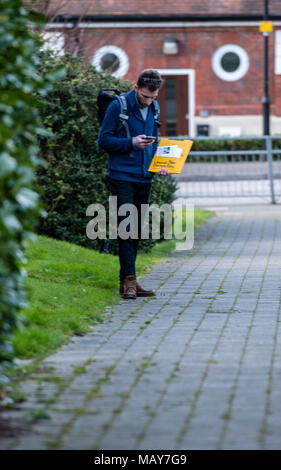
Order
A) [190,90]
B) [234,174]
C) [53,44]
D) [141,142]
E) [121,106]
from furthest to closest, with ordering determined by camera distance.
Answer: [190,90], [234,174], [53,44], [121,106], [141,142]

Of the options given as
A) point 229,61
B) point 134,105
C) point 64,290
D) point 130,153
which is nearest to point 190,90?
point 229,61

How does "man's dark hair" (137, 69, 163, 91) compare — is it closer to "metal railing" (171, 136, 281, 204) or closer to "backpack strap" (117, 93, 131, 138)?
"backpack strap" (117, 93, 131, 138)

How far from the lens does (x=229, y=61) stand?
3388cm

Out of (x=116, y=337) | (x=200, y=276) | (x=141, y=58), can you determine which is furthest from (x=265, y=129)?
(x=116, y=337)

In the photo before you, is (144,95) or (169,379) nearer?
(169,379)

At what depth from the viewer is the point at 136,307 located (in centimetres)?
765

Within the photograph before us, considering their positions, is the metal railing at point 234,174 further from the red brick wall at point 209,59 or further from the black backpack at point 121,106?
the red brick wall at point 209,59

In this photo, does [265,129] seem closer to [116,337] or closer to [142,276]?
[142,276]

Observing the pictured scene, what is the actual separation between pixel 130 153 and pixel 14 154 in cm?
387

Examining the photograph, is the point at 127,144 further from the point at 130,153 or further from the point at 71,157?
the point at 71,157

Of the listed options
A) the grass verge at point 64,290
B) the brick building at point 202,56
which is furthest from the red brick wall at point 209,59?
the grass verge at point 64,290

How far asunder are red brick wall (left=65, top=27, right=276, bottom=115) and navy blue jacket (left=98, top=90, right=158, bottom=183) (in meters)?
25.7

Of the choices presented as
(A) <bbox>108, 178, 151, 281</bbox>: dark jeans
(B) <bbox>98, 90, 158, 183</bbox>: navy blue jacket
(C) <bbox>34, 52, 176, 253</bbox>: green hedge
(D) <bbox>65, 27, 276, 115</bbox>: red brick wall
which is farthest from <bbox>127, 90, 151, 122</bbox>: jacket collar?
(D) <bbox>65, 27, 276, 115</bbox>: red brick wall

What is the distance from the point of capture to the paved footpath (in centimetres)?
425
